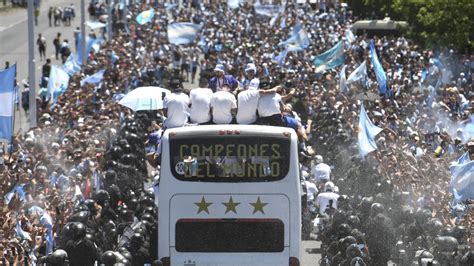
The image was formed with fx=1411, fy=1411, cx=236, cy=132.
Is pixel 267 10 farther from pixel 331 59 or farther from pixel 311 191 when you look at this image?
pixel 311 191

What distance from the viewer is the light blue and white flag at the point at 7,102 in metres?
24.5

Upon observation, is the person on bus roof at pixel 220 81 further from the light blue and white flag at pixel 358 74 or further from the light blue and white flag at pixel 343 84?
the light blue and white flag at pixel 343 84

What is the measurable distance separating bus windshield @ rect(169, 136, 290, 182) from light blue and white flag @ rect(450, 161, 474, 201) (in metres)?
4.58

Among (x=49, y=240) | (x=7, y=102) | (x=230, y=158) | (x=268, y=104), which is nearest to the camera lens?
(x=230, y=158)

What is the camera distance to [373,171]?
84.0 ft

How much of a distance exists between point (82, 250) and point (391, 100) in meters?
20.2

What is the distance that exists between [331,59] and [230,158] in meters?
23.5

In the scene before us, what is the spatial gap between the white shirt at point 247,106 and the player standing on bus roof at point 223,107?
0.09m

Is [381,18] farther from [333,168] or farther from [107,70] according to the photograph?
[333,168]

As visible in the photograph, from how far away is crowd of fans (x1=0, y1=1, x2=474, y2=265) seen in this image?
1878 centimetres

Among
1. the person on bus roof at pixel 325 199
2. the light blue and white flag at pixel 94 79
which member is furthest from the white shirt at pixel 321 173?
the light blue and white flag at pixel 94 79

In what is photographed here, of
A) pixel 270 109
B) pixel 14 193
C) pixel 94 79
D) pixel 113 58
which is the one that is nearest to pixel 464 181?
pixel 270 109

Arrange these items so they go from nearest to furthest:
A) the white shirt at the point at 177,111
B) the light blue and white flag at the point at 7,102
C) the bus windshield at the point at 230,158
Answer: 1. the bus windshield at the point at 230,158
2. the white shirt at the point at 177,111
3. the light blue and white flag at the point at 7,102

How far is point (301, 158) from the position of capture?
2038cm
